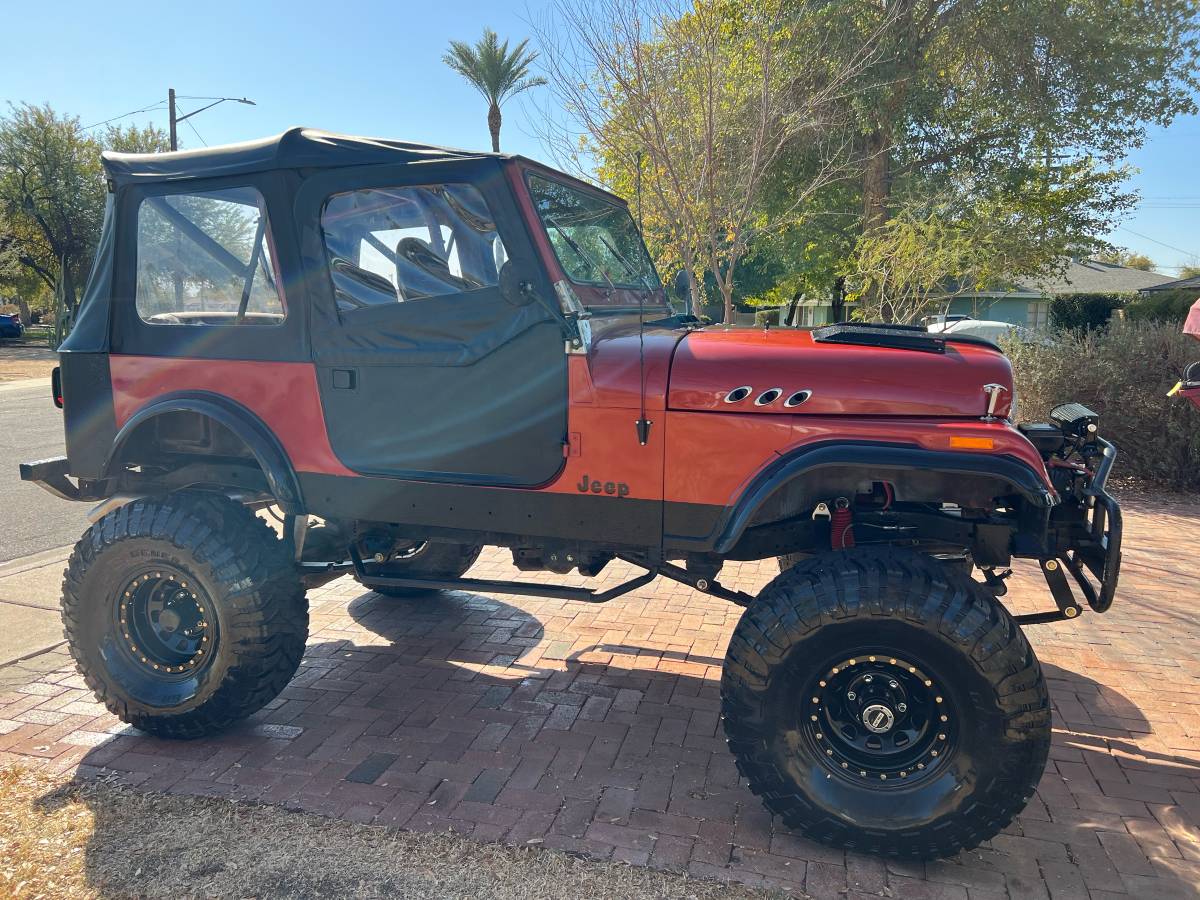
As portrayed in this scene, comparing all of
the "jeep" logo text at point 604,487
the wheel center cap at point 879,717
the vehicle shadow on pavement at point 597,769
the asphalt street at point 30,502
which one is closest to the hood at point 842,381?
the "jeep" logo text at point 604,487

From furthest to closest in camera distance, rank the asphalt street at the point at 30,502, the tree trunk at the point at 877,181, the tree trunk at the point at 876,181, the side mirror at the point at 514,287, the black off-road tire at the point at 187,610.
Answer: the tree trunk at the point at 876,181 → the tree trunk at the point at 877,181 → the asphalt street at the point at 30,502 → the black off-road tire at the point at 187,610 → the side mirror at the point at 514,287

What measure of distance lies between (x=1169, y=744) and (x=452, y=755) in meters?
2.96

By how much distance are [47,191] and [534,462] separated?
3377cm

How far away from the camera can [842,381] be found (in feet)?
9.12

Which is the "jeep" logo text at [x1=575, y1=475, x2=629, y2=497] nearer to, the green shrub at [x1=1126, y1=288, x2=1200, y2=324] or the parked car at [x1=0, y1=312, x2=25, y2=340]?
the green shrub at [x1=1126, y1=288, x2=1200, y2=324]

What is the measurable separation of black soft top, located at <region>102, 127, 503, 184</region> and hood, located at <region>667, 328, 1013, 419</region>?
46.5 inches

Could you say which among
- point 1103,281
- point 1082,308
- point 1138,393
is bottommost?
point 1138,393

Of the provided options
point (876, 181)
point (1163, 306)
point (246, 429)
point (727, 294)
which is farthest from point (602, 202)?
point (1163, 306)

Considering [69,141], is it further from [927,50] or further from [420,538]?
[420,538]

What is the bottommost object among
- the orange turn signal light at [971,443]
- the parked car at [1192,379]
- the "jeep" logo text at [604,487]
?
the "jeep" logo text at [604,487]

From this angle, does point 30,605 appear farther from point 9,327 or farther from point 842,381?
point 9,327

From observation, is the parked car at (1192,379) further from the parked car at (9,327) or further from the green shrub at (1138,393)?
the parked car at (9,327)

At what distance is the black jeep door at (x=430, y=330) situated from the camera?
3.03m

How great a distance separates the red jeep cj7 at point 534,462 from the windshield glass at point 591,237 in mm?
23
